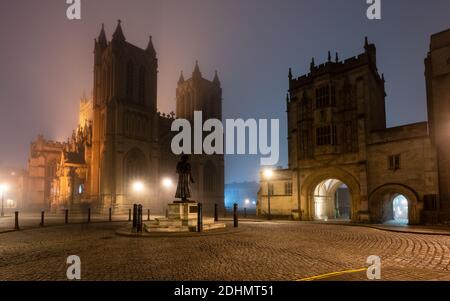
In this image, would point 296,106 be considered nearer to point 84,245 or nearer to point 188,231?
point 188,231

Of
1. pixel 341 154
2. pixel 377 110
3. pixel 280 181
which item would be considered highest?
pixel 377 110

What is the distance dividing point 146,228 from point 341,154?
17224mm

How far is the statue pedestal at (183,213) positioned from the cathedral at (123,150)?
25.9m

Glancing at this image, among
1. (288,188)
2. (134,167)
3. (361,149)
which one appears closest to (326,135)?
(361,149)

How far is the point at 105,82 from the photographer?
46.4 metres

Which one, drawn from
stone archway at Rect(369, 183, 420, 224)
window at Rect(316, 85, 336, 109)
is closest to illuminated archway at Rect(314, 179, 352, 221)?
stone archway at Rect(369, 183, 420, 224)

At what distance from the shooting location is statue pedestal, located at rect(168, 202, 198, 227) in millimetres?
17062

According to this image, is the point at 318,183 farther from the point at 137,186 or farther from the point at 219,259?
the point at 137,186

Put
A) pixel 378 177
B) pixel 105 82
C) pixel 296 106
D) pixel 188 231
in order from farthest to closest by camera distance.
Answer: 1. pixel 105 82
2. pixel 296 106
3. pixel 378 177
4. pixel 188 231

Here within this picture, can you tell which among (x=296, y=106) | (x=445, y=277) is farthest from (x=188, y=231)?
(x=296, y=106)

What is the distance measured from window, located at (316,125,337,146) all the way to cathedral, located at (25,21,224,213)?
2316cm

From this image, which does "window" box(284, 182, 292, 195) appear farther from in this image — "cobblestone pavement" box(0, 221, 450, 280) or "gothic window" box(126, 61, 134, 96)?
"gothic window" box(126, 61, 134, 96)

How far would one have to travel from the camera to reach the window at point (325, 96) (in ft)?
88.2

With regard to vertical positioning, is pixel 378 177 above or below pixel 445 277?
above
